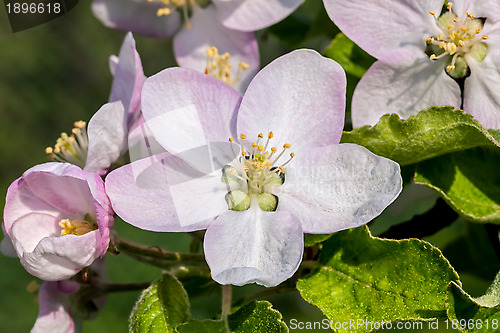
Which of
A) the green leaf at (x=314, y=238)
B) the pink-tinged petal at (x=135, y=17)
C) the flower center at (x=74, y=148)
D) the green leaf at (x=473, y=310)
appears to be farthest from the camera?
the pink-tinged petal at (x=135, y=17)

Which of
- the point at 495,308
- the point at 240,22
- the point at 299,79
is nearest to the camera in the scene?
the point at 495,308

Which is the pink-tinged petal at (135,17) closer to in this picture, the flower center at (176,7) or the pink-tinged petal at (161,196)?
the flower center at (176,7)

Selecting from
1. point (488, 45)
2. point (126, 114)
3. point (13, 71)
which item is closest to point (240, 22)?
point (126, 114)

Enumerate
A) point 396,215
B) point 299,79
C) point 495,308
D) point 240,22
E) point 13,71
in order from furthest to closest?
point 13,71 → point 396,215 → point 240,22 → point 299,79 → point 495,308

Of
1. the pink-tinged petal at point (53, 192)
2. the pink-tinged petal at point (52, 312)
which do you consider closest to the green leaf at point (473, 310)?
the pink-tinged petal at point (53, 192)

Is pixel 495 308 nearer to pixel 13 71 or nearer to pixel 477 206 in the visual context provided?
pixel 477 206

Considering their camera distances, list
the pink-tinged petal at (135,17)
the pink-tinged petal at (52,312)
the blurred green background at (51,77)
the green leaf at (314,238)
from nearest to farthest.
Answer: the green leaf at (314,238), the pink-tinged petal at (52,312), the pink-tinged petal at (135,17), the blurred green background at (51,77)

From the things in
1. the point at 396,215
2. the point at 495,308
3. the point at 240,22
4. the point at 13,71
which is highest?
the point at 240,22
